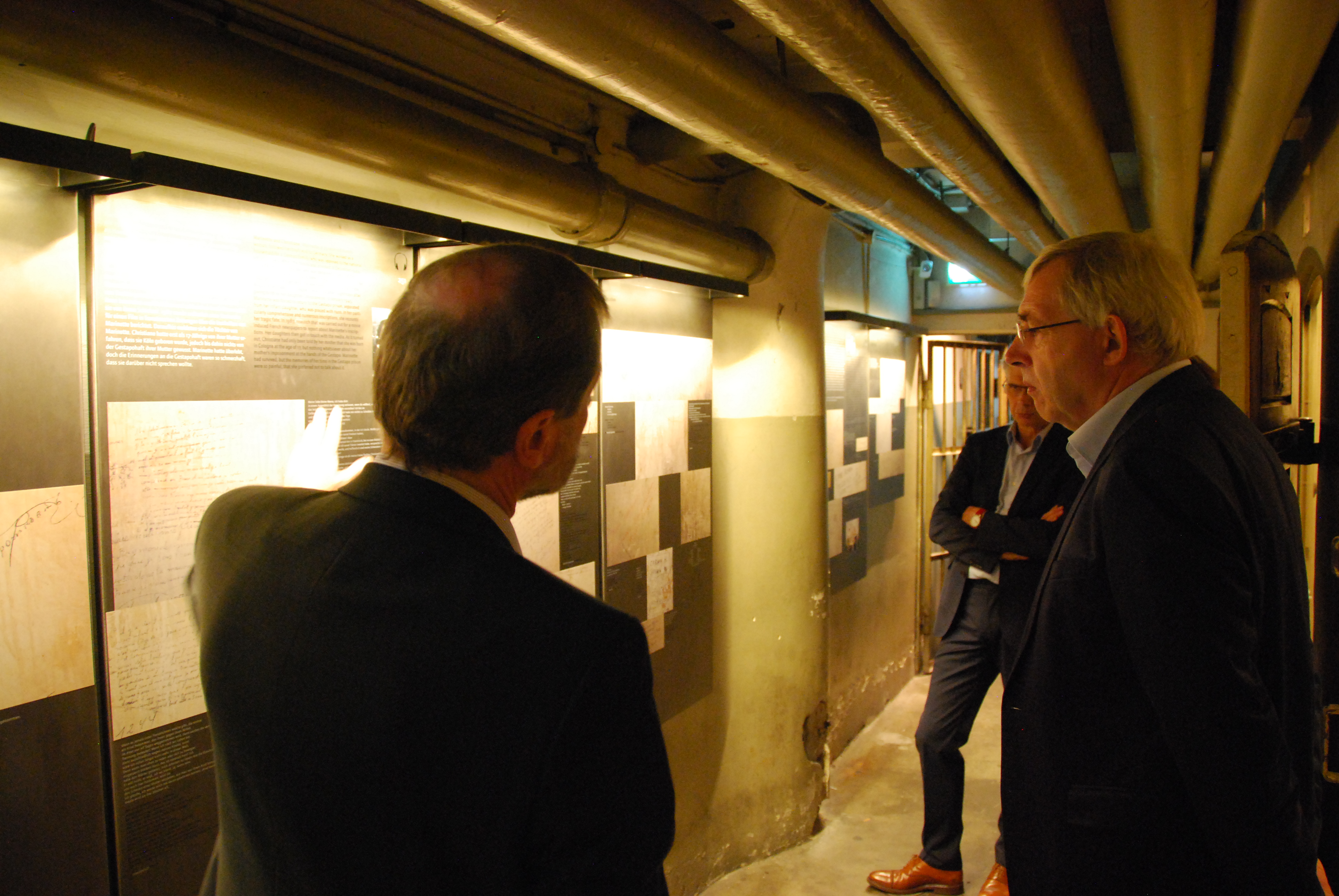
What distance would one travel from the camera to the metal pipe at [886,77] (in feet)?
4.88

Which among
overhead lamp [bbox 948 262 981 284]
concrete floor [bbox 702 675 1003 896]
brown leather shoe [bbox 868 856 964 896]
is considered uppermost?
overhead lamp [bbox 948 262 981 284]

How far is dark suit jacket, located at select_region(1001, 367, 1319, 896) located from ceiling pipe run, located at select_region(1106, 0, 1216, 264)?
65cm

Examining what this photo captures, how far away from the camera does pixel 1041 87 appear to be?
1.84m

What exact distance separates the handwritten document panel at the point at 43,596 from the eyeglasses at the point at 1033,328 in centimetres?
177

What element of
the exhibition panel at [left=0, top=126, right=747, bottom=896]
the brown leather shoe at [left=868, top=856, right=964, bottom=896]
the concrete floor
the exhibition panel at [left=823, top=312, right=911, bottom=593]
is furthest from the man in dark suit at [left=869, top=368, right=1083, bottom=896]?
the exhibition panel at [left=0, top=126, right=747, bottom=896]

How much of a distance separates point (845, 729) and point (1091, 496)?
132 inches

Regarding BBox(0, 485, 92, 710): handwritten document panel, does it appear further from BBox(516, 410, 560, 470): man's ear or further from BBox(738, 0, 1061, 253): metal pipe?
BBox(738, 0, 1061, 253): metal pipe

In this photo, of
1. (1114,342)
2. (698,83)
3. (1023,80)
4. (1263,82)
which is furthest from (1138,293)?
(698,83)

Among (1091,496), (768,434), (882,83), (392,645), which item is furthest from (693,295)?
(392,645)

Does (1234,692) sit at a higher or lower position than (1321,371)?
lower

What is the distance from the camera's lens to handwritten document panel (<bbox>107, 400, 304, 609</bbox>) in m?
1.37

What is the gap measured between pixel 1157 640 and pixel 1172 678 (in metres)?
0.06

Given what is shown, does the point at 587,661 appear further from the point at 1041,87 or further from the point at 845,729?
the point at 845,729

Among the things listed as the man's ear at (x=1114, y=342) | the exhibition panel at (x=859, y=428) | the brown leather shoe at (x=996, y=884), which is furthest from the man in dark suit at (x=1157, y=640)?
the exhibition panel at (x=859, y=428)
